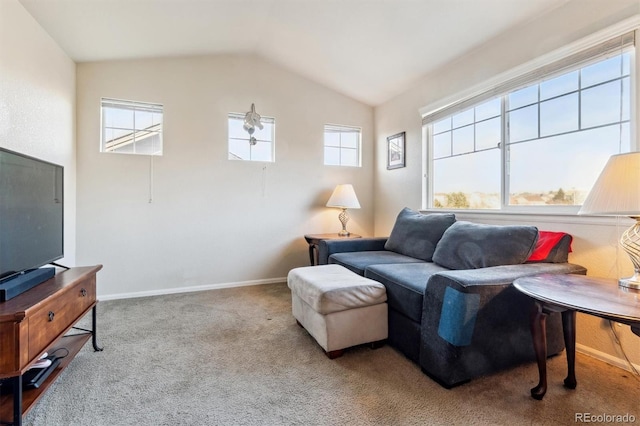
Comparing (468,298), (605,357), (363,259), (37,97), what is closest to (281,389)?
(468,298)

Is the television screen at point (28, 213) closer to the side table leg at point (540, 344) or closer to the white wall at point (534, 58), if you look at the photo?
the side table leg at point (540, 344)

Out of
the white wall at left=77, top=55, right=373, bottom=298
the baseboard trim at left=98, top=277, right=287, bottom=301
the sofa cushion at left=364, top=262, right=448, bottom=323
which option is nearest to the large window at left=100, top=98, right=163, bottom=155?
the white wall at left=77, top=55, right=373, bottom=298

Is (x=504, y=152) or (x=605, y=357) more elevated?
(x=504, y=152)

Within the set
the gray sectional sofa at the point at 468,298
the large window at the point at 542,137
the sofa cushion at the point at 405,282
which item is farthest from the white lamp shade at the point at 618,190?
the sofa cushion at the point at 405,282

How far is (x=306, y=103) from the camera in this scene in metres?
3.86

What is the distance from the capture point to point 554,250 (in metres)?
1.91

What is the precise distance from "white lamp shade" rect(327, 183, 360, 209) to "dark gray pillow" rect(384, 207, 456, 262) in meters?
0.69

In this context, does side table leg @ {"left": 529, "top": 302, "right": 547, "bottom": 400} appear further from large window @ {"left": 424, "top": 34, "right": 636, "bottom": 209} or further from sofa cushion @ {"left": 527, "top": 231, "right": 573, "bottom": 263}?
large window @ {"left": 424, "top": 34, "right": 636, "bottom": 209}

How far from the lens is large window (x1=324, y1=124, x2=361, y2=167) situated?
4.03 metres

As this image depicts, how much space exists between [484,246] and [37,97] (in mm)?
3459

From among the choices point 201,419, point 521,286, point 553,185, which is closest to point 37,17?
point 201,419

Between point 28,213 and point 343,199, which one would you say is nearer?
point 28,213

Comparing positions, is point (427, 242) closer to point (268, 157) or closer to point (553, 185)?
point (553, 185)

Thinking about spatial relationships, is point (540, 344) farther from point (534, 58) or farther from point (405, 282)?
point (534, 58)
